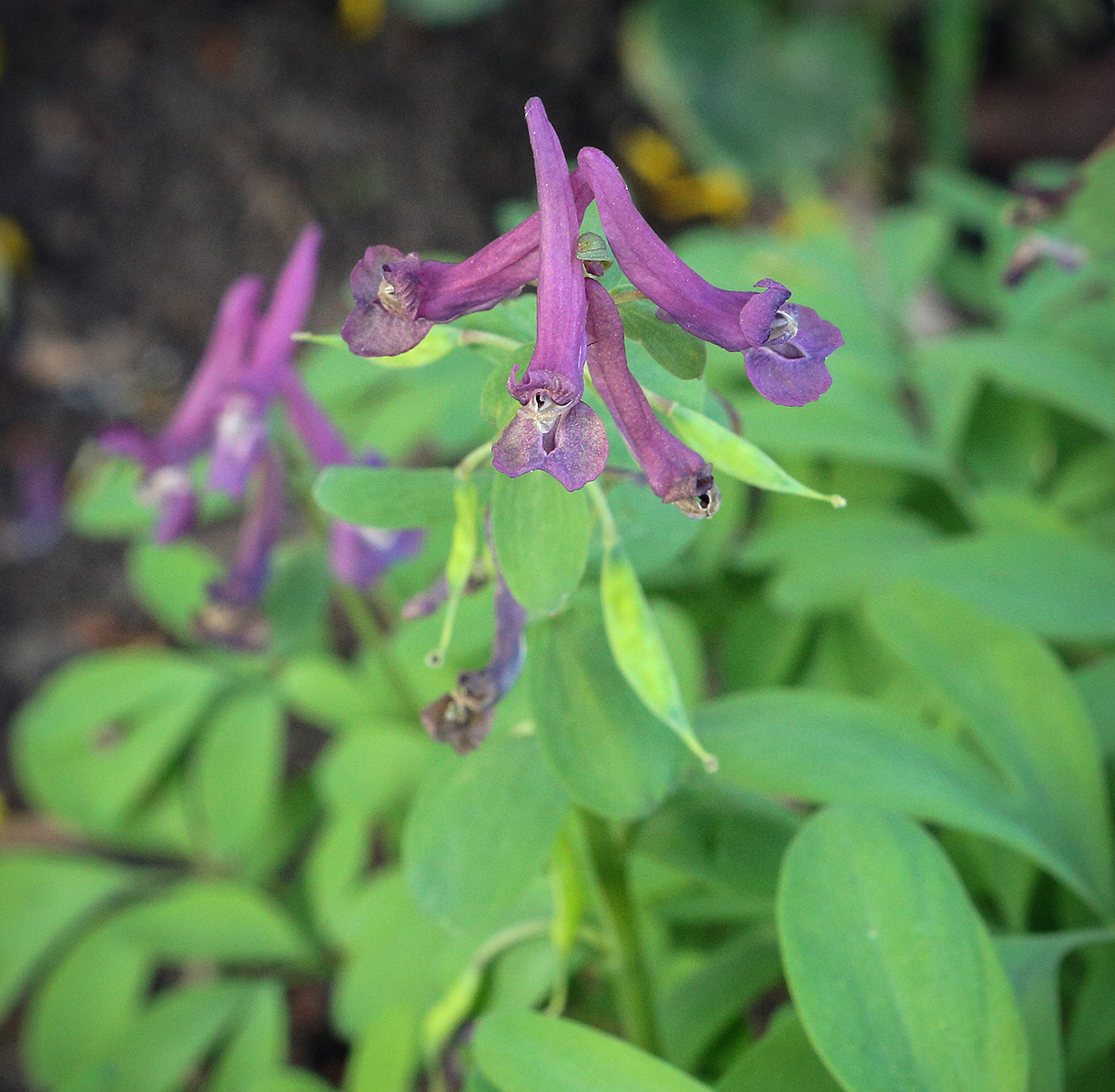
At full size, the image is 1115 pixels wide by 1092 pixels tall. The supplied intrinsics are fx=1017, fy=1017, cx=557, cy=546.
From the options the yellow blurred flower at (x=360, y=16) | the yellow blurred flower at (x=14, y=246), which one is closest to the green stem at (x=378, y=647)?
the yellow blurred flower at (x=14, y=246)

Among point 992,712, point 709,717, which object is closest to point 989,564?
point 992,712

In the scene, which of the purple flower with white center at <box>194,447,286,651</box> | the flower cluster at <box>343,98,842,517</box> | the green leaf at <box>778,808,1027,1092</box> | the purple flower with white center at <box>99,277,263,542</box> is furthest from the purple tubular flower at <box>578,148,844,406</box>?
the purple flower with white center at <box>194,447,286,651</box>

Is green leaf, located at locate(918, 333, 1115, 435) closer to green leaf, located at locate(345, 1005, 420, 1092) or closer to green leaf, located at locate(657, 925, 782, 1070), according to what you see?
green leaf, located at locate(657, 925, 782, 1070)

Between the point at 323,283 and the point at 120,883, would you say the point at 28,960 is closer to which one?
the point at 120,883

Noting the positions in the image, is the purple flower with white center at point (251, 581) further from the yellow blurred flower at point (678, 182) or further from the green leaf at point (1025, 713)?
the yellow blurred flower at point (678, 182)

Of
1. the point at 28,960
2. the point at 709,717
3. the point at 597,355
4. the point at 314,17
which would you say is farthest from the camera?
the point at 314,17

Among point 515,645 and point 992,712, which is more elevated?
point 515,645

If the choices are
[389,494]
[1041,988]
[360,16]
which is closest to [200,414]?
[389,494]
